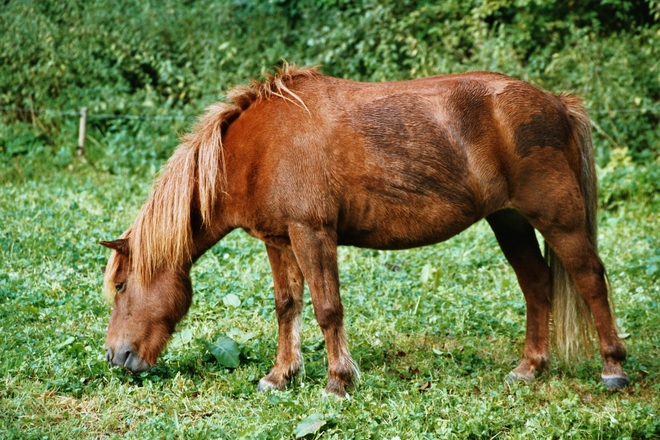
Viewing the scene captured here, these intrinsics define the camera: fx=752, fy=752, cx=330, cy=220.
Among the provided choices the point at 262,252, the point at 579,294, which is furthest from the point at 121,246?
the point at 579,294

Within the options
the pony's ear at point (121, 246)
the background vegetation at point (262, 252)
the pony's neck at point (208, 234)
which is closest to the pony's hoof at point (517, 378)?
the background vegetation at point (262, 252)

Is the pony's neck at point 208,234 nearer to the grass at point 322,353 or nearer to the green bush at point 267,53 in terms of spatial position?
the grass at point 322,353

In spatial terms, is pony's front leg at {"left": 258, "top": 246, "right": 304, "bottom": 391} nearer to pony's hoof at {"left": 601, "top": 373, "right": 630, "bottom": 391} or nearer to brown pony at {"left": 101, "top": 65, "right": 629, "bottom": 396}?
brown pony at {"left": 101, "top": 65, "right": 629, "bottom": 396}

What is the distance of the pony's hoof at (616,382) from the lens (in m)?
4.58

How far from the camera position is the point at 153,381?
4.72 meters

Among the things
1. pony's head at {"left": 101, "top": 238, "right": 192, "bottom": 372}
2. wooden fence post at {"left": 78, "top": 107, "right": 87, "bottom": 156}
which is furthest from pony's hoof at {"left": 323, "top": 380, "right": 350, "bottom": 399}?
wooden fence post at {"left": 78, "top": 107, "right": 87, "bottom": 156}

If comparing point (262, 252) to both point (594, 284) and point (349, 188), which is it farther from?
point (594, 284)

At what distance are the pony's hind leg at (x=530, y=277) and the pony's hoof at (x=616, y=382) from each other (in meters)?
0.48

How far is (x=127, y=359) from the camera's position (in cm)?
468

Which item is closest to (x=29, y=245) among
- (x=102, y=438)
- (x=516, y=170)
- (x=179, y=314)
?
(x=179, y=314)

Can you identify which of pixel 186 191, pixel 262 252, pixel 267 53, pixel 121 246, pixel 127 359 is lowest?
pixel 127 359

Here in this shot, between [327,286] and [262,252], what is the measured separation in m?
3.00

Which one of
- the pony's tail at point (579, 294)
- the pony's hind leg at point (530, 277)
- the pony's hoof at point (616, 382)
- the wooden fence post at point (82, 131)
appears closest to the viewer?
the pony's hoof at point (616, 382)

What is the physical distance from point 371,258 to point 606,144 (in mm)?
5200
